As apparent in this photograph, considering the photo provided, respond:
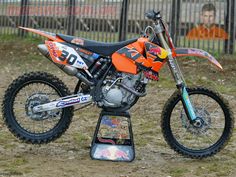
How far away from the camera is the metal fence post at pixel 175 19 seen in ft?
39.1

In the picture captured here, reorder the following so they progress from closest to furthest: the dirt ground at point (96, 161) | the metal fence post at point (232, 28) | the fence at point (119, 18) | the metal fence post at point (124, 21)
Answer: the dirt ground at point (96, 161)
the metal fence post at point (232, 28)
the fence at point (119, 18)
the metal fence post at point (124, 21)

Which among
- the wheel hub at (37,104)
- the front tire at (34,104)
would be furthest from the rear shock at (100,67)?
the wheel hub at (37,104)

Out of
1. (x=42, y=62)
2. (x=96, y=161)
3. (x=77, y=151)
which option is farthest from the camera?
(x=42, y=62)

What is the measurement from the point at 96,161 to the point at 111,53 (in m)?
1.01

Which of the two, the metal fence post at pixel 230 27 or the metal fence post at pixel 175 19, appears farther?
the metal fence post at pixel 175 19

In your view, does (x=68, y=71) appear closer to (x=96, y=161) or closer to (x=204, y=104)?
(x=96, y=161)

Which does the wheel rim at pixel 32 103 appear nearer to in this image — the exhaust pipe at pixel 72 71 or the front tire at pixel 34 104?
the front tire at pixel 34 104

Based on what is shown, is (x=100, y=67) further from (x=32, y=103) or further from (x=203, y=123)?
(x=203, y=123)

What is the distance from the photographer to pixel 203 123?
211 inches

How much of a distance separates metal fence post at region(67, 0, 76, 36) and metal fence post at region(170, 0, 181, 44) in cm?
239

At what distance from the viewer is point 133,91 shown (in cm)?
526

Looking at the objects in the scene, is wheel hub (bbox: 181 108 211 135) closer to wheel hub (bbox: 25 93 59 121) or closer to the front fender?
the front fender

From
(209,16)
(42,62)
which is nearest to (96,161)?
(42,62)

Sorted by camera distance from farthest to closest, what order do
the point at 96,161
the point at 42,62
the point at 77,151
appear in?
the point at 42,62
the point at 77,151
the point at 96,161
